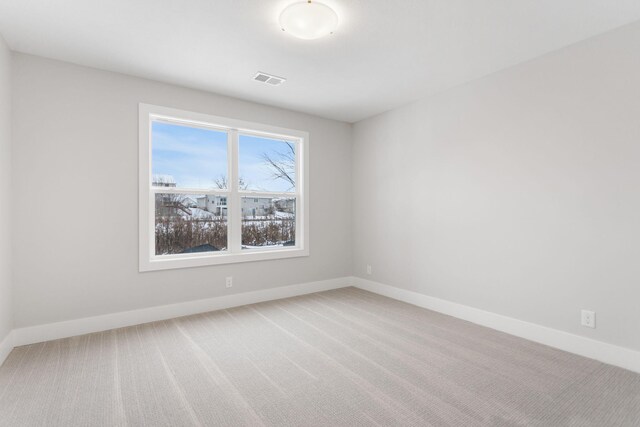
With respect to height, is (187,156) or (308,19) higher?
(308,19)

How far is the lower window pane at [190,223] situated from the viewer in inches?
142

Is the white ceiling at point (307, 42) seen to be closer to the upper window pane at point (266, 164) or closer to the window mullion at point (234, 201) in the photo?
the window mullion at point (234, 201)

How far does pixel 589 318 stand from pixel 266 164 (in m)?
3.78

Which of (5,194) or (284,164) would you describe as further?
(284,164)

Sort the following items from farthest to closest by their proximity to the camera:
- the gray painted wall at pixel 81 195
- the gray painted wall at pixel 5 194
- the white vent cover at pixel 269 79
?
the white vent cover at pixel 269 79
the gray painted wall at pixel 81 195
the gray painted wall at pixel 5 194

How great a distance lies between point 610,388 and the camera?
6.99 ft

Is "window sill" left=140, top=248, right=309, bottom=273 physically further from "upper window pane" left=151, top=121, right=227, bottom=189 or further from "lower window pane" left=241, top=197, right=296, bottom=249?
"upper window pane" left=151, top=121, right=227, bottom=189

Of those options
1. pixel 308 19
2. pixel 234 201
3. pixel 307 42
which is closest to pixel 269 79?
pixel 307 42

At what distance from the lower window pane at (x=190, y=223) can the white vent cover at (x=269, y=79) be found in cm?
147

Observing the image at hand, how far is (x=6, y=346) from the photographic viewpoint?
102 inches

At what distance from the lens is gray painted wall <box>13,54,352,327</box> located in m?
2.85

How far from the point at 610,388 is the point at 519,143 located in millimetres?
2055

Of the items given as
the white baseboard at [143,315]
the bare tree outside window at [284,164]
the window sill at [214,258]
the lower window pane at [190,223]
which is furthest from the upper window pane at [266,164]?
the white baseboard at [143,315]

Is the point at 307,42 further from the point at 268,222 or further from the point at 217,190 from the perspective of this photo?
the point at 268,222
